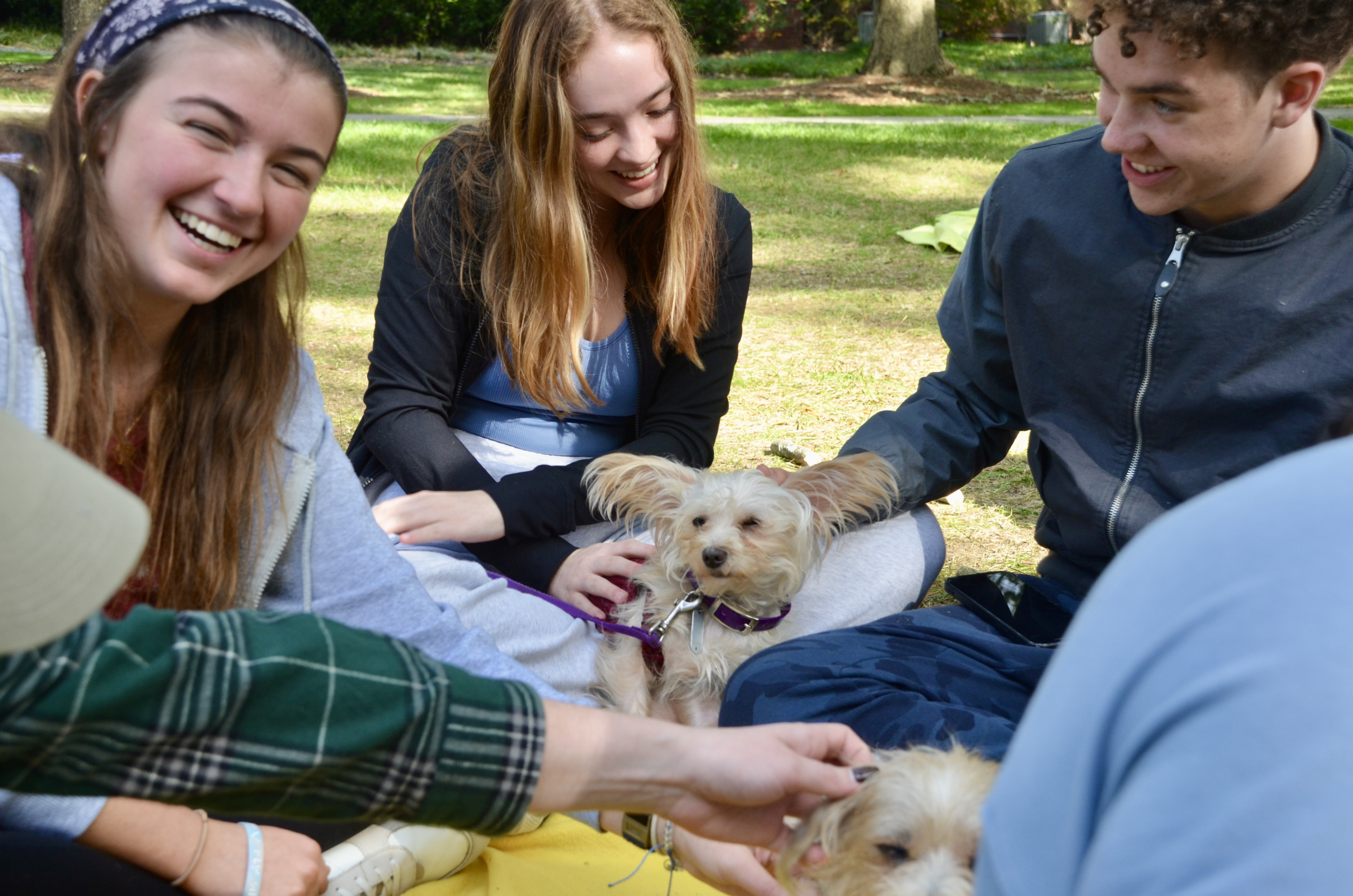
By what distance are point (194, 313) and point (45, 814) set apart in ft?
3.11

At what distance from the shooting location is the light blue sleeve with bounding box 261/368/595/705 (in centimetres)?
237

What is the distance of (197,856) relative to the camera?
2033mm

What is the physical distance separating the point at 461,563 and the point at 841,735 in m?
1.40

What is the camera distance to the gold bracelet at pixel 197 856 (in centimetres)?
202

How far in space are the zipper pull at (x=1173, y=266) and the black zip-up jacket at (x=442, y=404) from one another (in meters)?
1.45

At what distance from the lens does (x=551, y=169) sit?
3186mm

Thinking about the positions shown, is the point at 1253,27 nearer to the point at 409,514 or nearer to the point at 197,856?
the point at 409,514

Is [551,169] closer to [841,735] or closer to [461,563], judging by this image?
[461,563]

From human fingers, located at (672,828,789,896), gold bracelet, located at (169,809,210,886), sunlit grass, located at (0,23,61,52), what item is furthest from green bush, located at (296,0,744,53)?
gold bracelet, located at (169,809,210,886)

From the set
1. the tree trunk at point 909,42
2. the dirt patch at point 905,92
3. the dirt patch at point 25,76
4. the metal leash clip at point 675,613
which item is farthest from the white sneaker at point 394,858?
the tree trunk at point 909,42

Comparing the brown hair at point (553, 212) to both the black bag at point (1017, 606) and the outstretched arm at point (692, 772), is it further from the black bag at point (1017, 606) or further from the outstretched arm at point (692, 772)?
the outstretched arm at point (692, 772)

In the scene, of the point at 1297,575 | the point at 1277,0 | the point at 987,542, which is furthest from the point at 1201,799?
the point at 987,542

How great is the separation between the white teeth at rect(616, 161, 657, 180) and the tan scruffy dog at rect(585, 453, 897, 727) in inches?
31.0

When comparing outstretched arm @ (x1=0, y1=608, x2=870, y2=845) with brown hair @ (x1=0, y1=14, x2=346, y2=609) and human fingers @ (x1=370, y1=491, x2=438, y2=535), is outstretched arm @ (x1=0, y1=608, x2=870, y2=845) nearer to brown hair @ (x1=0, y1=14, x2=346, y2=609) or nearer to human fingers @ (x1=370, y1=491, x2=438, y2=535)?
brown hair @ (x1=0, y1=14, x2=346, y2=609)
